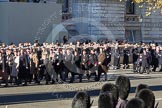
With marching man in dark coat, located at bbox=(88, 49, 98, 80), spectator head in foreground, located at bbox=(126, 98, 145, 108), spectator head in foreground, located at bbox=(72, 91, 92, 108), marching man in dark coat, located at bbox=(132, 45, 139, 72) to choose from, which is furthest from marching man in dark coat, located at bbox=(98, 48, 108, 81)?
spectator head in foreground, located at bbox=(126, 98, 145, 108)

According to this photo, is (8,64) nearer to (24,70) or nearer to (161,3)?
(24,70)

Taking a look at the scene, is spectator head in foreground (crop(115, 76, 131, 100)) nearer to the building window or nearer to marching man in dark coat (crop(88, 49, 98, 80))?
marching man in dark coat (crop(88, 49, 98, 80))

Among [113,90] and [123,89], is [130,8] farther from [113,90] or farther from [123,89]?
[113,90]

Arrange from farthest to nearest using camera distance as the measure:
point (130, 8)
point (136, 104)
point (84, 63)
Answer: point (130, 8), point (84, 63), point (136, 104)

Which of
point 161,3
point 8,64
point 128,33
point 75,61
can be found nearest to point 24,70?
point 8,64

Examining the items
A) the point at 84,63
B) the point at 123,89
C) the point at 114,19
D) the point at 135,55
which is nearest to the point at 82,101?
the point at 123,89

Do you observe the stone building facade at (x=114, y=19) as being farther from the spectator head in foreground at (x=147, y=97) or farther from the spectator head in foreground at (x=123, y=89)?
the spectator head in foreground at (x=147, y=97)

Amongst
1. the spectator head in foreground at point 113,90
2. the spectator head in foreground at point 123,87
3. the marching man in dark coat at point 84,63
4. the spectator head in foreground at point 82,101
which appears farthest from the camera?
the marching man in dark coat at point 84,63

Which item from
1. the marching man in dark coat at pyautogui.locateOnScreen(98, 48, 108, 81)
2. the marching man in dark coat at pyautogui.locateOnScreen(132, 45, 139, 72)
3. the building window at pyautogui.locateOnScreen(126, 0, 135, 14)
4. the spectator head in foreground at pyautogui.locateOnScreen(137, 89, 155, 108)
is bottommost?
the marching man in dark coat at pyautogui.locateOnScreen(132, 45, 139, 72)

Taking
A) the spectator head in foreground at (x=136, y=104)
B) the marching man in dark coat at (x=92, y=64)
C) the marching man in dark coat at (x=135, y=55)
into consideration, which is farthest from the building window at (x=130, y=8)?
the spectator head in foreground at (x=136, y=104)

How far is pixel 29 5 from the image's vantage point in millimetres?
39031

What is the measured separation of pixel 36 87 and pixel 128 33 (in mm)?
36735

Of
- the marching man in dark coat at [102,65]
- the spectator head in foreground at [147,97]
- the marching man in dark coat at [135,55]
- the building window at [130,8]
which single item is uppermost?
the building window at [130,8]

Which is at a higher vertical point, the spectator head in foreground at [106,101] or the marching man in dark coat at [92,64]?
the spectator head in foreground at [106,101]
